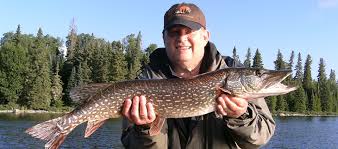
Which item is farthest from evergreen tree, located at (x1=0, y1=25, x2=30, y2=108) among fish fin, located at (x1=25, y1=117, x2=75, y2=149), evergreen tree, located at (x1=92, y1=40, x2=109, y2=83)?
fish fin, located at (x1=25, y1=117, x2=75, y2=149)

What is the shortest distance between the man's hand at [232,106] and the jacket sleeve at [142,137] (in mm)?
550

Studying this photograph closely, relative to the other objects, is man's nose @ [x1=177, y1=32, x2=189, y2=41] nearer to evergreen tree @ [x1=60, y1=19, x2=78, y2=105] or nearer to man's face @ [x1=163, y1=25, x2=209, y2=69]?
man's face @ [x1=163, y1=25, x2=209, y2=69]

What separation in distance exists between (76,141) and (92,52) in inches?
2315

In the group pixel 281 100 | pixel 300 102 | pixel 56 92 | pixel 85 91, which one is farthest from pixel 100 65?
pixel 85 91

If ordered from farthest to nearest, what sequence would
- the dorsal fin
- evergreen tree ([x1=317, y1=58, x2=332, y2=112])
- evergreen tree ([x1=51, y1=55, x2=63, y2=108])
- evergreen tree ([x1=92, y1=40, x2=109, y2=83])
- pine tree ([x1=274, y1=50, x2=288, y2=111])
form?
evergreen tree ([x1=317, y1=58, x2=332, y2=112]) → pine tree ([x1=274, y1=50, x2=288, y2=111]) → evergreen tree ([x1=92, y1=40, x2=109, y2=83]) → evergreen tree ([x1=51, y1=55, x2=63, y2=108]) → the dorsal fin

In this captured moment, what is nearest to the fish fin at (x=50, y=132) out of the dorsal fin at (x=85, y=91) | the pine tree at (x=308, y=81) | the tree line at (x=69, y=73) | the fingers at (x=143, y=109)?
the dorsal fin at (x=85, y=91)

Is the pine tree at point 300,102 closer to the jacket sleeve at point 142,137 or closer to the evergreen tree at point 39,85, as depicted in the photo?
the evergreen tree at point 39,85

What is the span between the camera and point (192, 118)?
4379 millimetres

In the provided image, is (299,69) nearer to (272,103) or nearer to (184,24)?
(272,103)

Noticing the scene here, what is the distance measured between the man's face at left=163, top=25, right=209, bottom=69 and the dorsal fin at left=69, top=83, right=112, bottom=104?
645 millimetres

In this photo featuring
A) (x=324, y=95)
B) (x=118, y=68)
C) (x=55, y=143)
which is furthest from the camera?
(x=324, y=95)

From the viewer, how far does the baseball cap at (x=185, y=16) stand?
14.4 feet

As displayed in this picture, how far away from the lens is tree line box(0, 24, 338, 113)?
7381 centimetres

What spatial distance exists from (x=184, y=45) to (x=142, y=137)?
887mm
